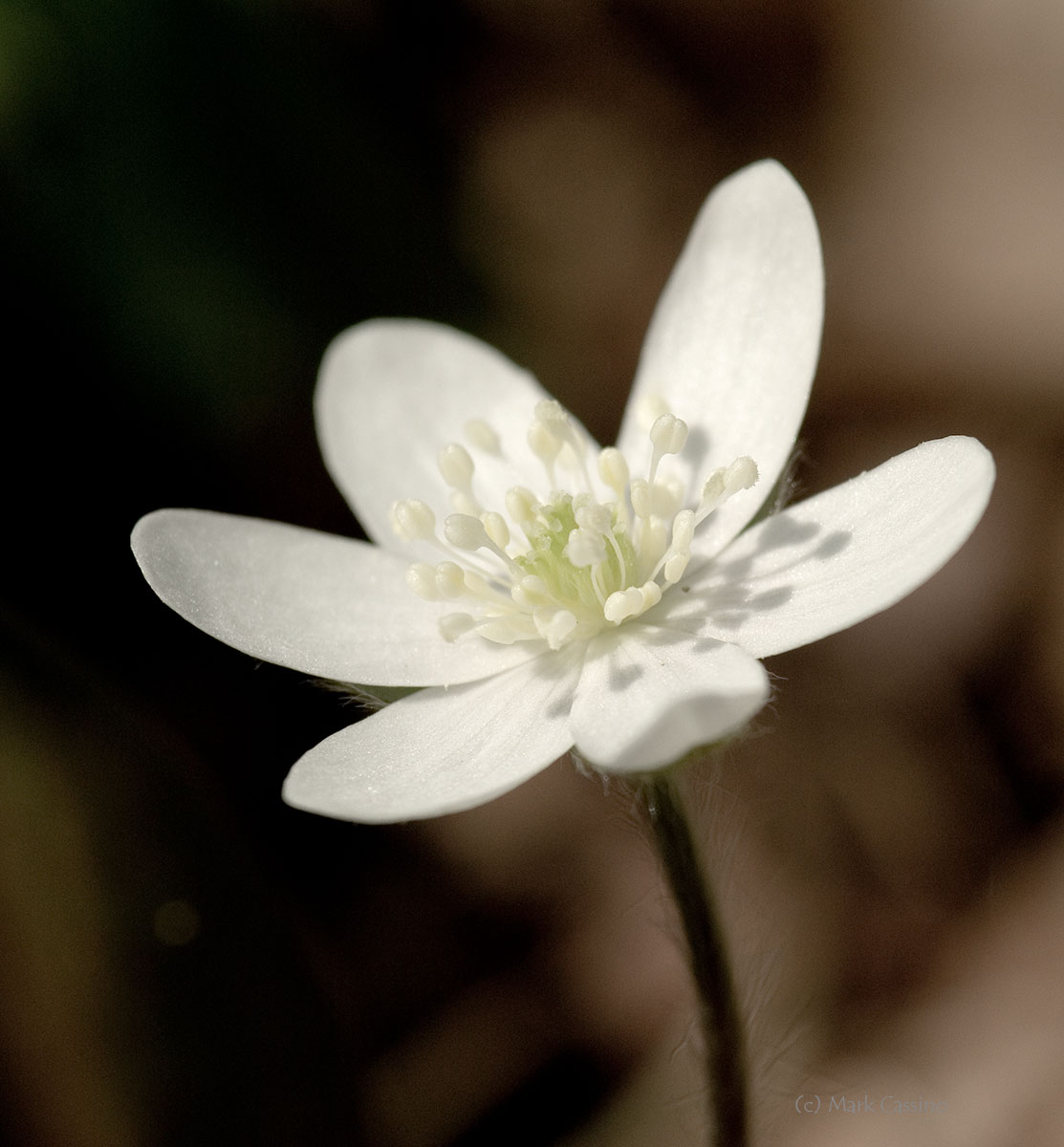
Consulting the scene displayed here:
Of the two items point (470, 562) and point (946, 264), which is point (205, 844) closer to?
point (470, 562)

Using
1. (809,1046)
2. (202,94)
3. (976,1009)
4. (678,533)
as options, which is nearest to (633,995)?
(809,1046)

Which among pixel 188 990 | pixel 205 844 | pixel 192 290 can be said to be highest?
pixel 192 290

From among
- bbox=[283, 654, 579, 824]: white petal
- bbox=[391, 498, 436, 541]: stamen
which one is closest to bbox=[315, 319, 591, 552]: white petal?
bbox=[391, 498, 436, 541]: stamen

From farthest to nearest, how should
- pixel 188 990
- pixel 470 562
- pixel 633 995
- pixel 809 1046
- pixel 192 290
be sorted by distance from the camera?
pixel 192 290, pixel 633 995, pixel 809 1046, pixel 470 562, pixel 188 990

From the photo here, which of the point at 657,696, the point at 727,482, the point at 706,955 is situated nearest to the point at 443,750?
Answer: the point at 657,696

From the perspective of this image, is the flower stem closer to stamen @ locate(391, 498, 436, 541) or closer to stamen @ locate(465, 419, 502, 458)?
stamen @ locate(391, 498, 436, 541)

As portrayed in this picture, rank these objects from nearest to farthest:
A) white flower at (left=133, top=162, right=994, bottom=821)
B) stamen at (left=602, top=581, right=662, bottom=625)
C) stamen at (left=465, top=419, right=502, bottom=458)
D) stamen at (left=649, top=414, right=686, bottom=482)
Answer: white flower at (left=133, top=162, right=994, bottom=821) < stamen at (left=602, top=581, right=662, bottom=625) < stamen at (left=649, top=414, right=686, bottom=482) < stamen at (left=465, top=419, right=502, bottom=458)
